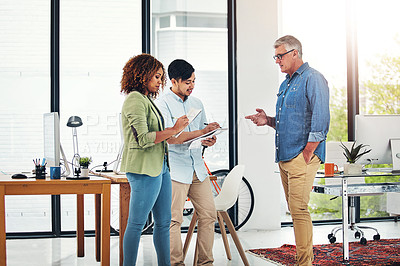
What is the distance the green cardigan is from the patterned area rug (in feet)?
5.33

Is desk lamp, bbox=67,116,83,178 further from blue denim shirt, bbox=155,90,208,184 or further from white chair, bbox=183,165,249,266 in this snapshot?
white chair, bbox=183,165,249,266

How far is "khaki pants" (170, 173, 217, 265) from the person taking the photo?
11.6 feet

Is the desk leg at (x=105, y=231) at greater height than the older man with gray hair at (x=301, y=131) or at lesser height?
lesser

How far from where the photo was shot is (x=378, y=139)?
4.31 metres

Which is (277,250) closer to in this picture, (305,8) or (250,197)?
(250,197)

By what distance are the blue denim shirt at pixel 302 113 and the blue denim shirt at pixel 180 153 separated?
58 cm

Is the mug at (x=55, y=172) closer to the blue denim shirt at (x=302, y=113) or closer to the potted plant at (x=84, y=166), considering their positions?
the potted plant at (x=84, y=166)

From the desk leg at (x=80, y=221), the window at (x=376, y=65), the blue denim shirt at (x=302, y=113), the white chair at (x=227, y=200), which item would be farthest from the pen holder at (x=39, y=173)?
the window at (x=376, y=65)

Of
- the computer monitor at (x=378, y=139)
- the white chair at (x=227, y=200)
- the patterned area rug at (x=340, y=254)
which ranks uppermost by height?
the computer monitor at (x=378, y=139)

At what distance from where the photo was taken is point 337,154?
17.0 ft

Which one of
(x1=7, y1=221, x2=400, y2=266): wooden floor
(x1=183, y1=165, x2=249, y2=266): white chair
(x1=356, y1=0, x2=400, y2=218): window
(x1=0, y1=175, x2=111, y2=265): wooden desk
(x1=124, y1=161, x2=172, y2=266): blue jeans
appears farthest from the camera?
(x1=356, y1=0, x2=400, y2=218): window

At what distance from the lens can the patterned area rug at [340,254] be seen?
13.2 ft

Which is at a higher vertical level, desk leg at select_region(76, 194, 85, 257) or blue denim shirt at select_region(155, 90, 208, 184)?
blue denim shirt at select_region(155, 90, 208, 184)

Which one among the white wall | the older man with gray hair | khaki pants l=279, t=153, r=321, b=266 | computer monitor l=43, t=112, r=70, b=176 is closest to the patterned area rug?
khaki pants l=279, t=153, r=321, b=266
